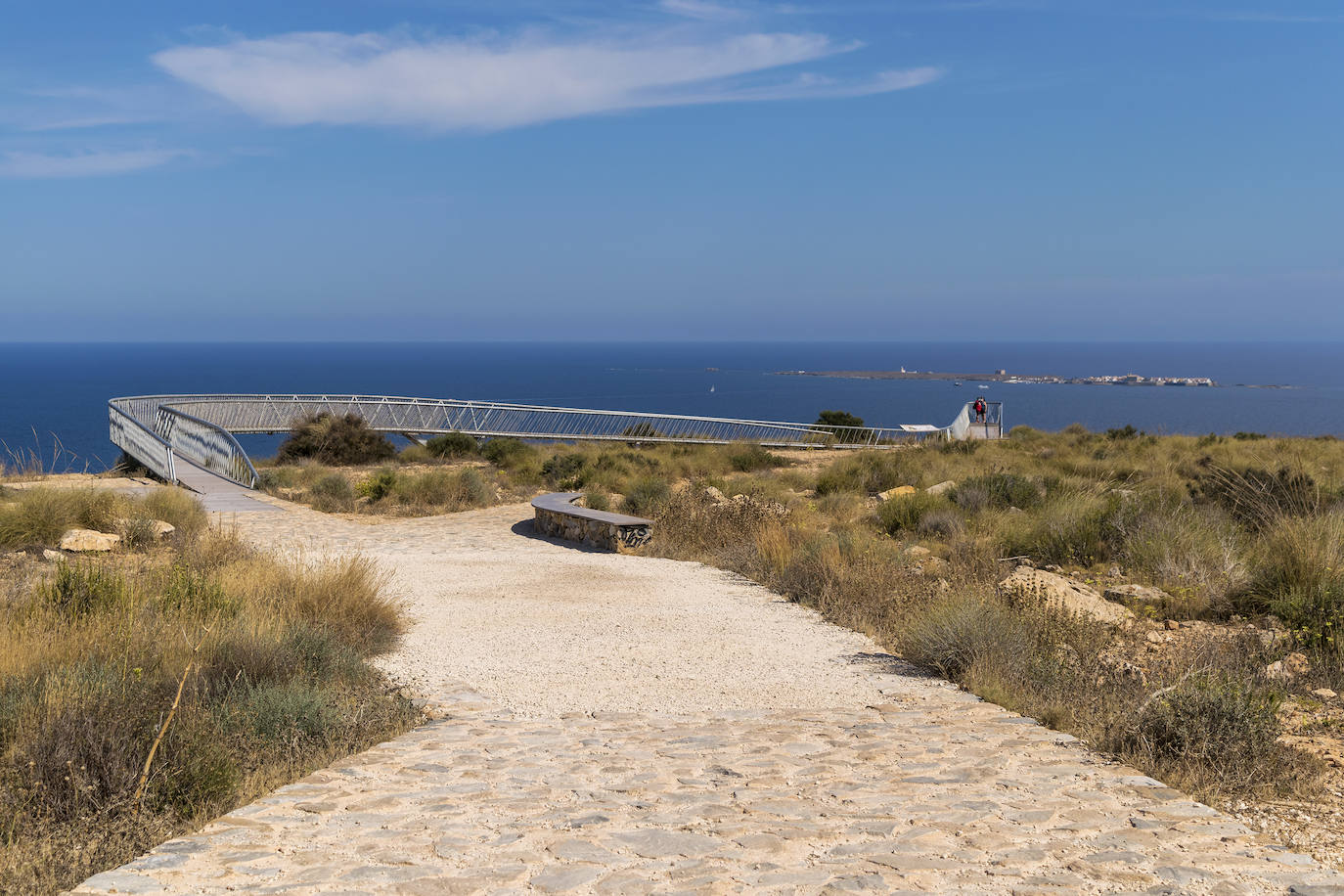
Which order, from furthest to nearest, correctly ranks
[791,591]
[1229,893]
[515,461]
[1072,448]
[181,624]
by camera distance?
[1072,448] < [515,461] < [791,591] < [181,624] < [1229,893]

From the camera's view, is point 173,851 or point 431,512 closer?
point 173,851

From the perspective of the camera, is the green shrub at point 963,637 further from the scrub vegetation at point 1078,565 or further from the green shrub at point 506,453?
the green shrub at point 506,453

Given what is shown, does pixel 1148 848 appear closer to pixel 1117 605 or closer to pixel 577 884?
pixel 577 884

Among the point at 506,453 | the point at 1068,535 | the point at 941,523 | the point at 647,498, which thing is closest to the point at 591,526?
the point at 647,498

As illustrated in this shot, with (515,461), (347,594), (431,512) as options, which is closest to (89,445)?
(515,461)

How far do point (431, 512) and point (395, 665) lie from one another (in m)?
10.5

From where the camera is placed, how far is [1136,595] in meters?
8.75

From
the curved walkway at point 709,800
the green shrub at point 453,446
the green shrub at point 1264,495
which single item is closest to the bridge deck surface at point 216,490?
the green shrub at point 453,446

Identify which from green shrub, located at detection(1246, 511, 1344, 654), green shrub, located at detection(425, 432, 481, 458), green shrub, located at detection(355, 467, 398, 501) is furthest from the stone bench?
green shrub, located at detection(425, 432, 481, 458)

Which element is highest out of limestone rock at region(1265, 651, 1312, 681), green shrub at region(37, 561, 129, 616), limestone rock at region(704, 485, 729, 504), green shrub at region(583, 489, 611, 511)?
green shrub at region(37, 561, 129, 616)

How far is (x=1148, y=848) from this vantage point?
364 cm

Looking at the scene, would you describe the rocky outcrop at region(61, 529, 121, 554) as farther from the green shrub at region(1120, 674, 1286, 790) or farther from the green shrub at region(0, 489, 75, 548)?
the green shrub at region(1120, 674, 1286, 790)

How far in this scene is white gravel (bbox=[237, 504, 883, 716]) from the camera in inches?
249

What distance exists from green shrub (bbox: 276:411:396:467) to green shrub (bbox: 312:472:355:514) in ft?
29.2
